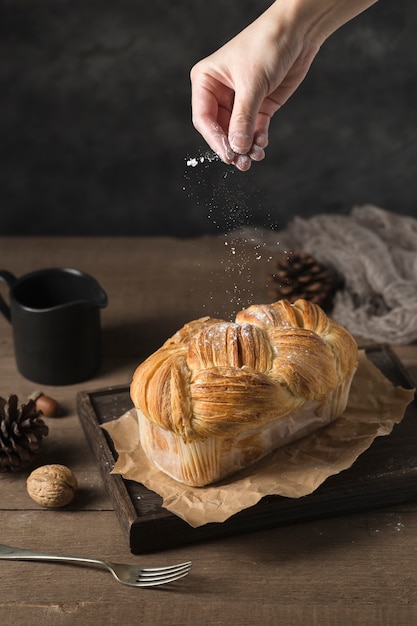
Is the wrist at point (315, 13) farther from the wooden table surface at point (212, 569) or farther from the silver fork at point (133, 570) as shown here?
the silver fork at point (133, 570)

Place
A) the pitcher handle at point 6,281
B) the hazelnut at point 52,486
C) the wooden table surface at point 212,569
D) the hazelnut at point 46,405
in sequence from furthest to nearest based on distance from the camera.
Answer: the pitcher handle at point 6,281
the hazelnut at point 46,405
the hazelnut at point 52,486
the wooden table surface at point 212,569

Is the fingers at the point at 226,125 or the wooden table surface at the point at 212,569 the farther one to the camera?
the fingers at the point at 226,125

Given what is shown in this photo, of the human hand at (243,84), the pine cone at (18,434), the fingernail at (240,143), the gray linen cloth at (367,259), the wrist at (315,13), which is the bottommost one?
the gray linen cloth at (367,259)

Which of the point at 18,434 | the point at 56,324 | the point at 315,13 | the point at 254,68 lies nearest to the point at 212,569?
the point at 18,434

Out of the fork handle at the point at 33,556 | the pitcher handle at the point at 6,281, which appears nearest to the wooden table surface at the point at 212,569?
the fork handle at the point at 33,556

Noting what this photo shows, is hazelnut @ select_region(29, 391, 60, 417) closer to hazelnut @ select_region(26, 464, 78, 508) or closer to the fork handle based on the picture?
hazelnut @ select_region(26, 464, 78, 508)

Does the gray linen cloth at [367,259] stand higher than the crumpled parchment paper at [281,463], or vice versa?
the crumpled parchment paper at [281,463]
